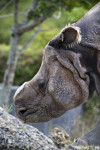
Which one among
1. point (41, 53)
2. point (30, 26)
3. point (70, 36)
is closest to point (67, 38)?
point (70, 36)

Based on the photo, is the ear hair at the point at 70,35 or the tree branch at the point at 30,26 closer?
the ear hair at the point at 70,35

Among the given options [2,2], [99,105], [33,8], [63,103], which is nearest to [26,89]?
[63,103]

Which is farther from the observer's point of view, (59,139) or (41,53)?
(41,53)

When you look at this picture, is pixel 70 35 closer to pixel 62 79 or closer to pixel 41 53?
pixel 62 79

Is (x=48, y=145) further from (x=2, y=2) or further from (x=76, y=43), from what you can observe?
(x=2, y=2)

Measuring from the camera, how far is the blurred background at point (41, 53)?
751cm

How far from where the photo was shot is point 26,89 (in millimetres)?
4844

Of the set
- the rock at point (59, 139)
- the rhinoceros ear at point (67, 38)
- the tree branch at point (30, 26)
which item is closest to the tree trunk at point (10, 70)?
the tree branch at point (30, 26)

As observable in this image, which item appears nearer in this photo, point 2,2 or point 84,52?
point 84,52

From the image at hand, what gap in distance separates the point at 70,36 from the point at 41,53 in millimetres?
8541

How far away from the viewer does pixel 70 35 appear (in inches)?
182

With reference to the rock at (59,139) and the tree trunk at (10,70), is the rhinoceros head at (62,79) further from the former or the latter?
the tree trunk at (10,70)

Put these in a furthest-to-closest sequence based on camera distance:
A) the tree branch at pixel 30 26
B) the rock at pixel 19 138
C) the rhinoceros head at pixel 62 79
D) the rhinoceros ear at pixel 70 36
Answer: the tree branch at pixel 30 26 < the rhinoceros head at pixel 62 79 < the rhinoceros ear at pixel 70 36 < the rock at pixel 19 138

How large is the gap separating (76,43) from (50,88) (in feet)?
2.16
